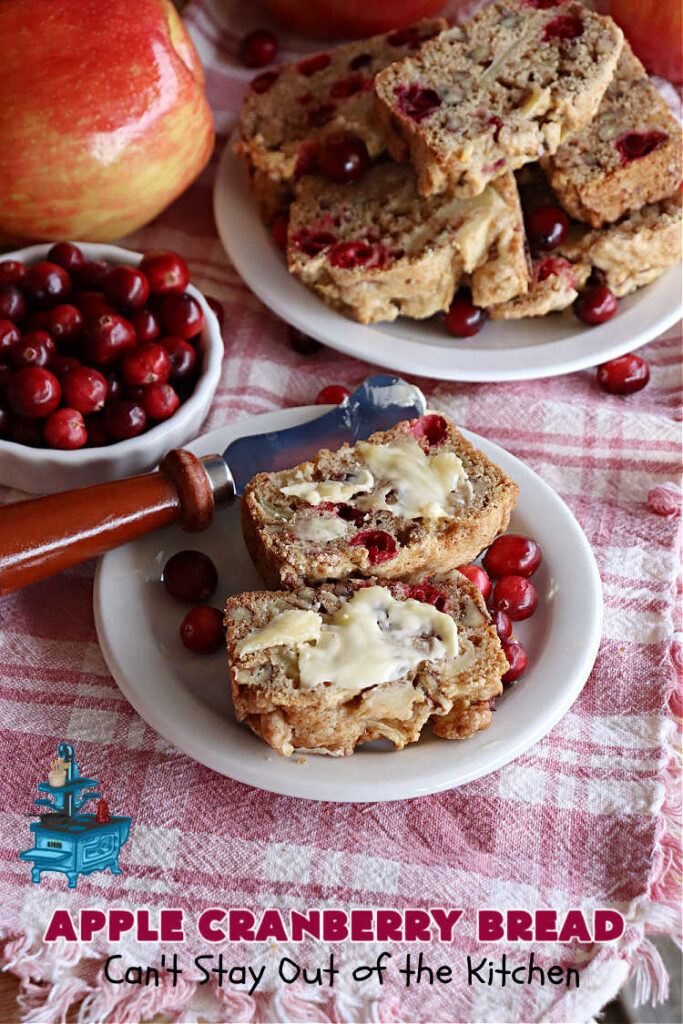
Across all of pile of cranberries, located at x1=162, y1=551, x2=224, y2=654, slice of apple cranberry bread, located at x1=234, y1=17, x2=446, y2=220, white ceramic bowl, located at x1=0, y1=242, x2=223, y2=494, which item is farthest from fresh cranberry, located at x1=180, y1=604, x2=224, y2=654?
slice of apple cranberry bread, located at x1=234, y1=17, x2=446, y2=220

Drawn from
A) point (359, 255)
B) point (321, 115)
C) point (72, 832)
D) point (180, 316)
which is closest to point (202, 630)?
point (72, 832)

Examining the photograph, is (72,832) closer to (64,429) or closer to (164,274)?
(64,429)

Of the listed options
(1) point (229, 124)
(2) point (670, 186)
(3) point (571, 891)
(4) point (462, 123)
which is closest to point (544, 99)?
(4) point (462, 123)

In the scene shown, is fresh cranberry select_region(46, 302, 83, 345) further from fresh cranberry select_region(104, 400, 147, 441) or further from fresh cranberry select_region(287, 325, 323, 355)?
fresh cranberry select_region(287, 325, 323, 355)

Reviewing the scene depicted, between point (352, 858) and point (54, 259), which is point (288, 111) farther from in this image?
point (352, 858)

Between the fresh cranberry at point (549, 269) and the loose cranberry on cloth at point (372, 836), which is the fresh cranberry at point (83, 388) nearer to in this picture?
the loose cranberry on cloth at point (372, 836)

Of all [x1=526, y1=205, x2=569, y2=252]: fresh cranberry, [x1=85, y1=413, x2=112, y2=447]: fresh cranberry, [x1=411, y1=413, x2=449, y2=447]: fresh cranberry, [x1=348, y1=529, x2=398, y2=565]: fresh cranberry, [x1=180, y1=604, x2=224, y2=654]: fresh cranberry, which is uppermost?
[x1=85, y1=413, x2=112, y2=447]: fresh cranberry
